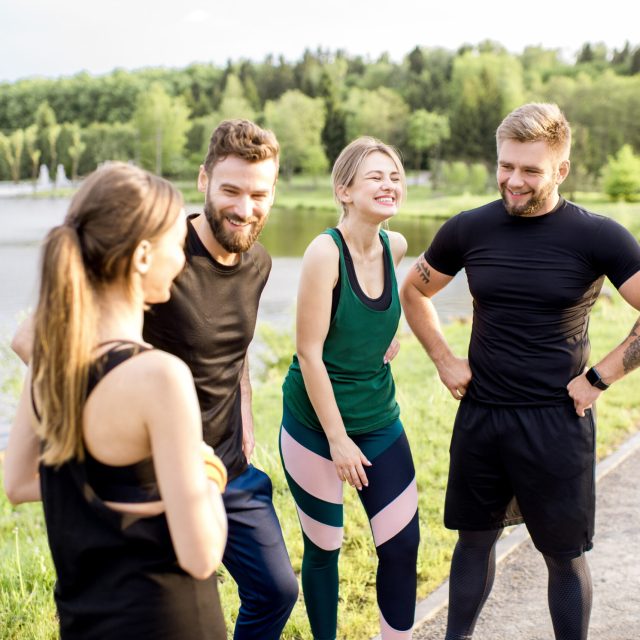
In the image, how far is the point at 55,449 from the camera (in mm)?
1698

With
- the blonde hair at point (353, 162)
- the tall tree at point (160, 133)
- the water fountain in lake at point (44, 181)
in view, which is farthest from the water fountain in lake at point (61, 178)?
the blonde hair at point (353, 162)

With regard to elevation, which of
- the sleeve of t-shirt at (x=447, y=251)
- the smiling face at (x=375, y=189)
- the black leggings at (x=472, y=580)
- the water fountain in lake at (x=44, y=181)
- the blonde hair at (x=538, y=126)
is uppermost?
the blonde hair at (x=538, y=126)

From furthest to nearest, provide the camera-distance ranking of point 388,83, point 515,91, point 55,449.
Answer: point 388,83 < point 515,91 < point 55,449

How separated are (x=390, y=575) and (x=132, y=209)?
2.00 m

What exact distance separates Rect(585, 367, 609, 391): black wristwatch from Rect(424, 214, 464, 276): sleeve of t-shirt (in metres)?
0.73

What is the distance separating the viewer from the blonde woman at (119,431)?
65.1 inches

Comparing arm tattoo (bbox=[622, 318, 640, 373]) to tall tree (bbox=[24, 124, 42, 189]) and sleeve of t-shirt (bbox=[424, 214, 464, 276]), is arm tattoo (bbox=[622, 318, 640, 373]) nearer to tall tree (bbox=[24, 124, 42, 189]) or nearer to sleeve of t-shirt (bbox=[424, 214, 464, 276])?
sleeve of t-shirt (bbox=[424, 214, 464, 276])

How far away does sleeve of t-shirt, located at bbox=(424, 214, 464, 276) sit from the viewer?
3.35 m

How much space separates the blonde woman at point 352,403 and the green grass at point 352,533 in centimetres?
56

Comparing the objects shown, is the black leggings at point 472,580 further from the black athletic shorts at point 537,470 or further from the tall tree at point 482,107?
the tall tree at point 482,107

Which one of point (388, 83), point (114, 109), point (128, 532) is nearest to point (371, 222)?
point (128, 532)

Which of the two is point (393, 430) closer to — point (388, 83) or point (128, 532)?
point (128, 532)

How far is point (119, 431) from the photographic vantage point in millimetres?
1662

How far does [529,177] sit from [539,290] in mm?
454
